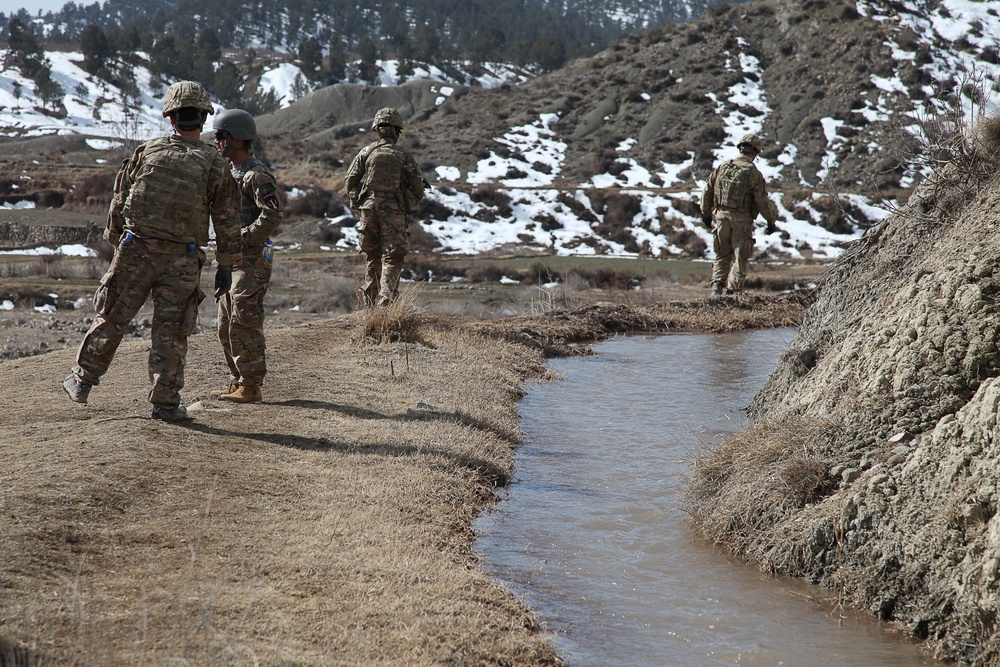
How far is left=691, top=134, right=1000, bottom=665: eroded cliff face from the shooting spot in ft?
13.6

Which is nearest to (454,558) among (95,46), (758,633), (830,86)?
(758,633)

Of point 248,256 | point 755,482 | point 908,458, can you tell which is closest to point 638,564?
point 755,482

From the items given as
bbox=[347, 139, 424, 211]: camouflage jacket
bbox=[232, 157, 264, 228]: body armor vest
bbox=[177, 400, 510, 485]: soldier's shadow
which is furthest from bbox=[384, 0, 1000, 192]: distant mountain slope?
bbox=[177, 400, 510, 485]: soldier's shadow

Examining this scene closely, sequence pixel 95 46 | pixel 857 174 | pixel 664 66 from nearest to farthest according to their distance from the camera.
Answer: pixel 857 174
pixel 664 66
pixel 95 46

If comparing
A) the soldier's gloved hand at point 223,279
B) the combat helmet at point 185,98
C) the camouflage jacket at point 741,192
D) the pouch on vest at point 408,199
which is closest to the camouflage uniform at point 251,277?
the soldier's gloved hand at point 223,279

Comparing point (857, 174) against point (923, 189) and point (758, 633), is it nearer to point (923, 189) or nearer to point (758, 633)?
point (923, 189)

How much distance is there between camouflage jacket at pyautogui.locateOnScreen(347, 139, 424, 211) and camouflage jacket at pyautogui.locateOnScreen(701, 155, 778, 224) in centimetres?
587

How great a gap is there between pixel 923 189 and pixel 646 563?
3.52 metres

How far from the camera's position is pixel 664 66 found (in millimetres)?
61625

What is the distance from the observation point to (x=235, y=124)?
289 inches

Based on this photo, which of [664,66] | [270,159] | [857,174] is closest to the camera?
[857,174]

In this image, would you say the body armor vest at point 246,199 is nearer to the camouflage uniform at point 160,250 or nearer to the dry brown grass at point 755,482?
the camouflage uniform at point 160,250

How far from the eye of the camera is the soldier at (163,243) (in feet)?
20.4

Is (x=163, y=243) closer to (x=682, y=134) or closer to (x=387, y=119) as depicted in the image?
(x=387, y=119)
